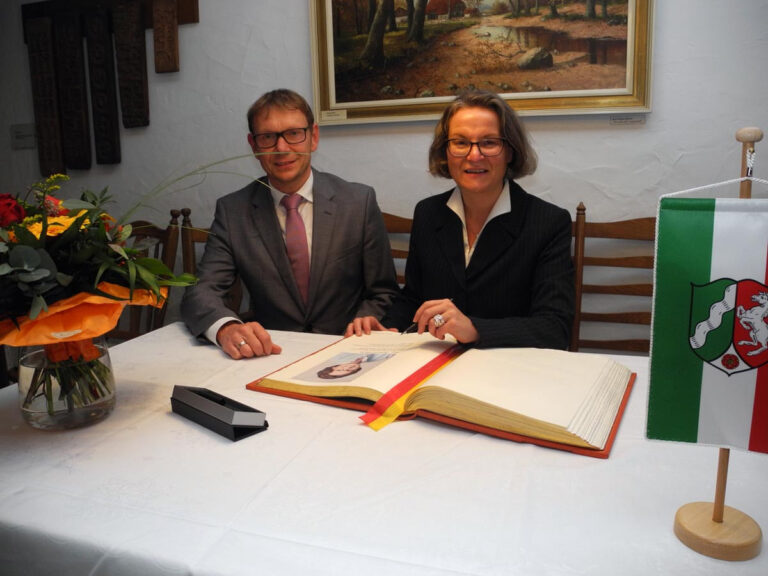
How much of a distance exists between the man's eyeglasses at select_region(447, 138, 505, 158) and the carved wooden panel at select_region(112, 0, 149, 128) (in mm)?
1768

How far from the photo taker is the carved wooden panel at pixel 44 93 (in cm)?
286

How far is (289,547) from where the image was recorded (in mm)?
625

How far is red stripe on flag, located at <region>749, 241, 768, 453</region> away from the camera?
57 cm

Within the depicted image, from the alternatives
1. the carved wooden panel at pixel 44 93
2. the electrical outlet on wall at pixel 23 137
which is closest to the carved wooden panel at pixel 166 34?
the carved wooden panel at pixel 44 93

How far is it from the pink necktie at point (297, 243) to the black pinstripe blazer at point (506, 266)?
30 cm

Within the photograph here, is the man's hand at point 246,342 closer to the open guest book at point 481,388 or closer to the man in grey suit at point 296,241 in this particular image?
the open guest book at point 481,388

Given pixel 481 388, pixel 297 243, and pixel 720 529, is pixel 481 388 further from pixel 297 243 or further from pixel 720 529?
pixel 297 243

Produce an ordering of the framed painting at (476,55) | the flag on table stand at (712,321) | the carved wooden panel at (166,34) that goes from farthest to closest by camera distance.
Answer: the carved wooden panel at (166,34) → the framed painting at (476,55) → the flag on table stand at (712,321)

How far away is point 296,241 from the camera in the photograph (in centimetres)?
181

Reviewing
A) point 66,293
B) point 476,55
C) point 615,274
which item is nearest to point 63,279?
point 66,293

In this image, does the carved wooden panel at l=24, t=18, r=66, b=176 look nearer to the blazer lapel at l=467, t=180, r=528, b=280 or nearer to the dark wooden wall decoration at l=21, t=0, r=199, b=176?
the dark wooden wall decoration at l=21, t=0, r=199, b=176

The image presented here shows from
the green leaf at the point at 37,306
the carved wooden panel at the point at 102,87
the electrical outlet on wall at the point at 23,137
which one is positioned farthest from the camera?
the electrical outlet on wall at the point at 23,137

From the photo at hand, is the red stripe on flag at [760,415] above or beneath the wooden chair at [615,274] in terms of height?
above

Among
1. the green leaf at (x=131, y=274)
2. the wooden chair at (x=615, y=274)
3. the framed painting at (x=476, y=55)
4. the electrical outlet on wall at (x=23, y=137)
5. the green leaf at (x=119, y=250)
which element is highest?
the framed painting at (x=476, y=55)
